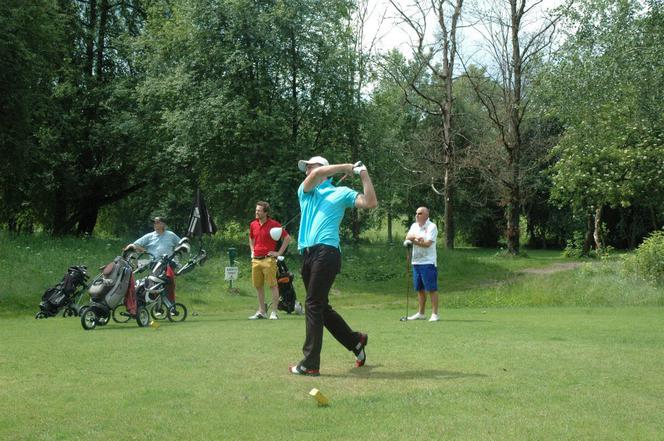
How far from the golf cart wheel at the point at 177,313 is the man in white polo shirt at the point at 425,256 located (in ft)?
14.6

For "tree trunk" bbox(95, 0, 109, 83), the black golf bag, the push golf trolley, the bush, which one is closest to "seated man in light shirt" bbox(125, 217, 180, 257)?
the push golf trolley

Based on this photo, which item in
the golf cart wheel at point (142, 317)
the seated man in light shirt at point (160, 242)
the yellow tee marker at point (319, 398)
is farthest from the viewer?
the seated man in light shirt at point (160, 242)

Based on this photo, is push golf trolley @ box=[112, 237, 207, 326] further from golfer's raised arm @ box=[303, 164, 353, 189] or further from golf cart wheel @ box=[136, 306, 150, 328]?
golfer's raised arm @ box=[303, 164, 353, 189]

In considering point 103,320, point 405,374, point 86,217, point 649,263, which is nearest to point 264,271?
point 103,320

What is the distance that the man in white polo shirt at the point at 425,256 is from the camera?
1365 cm

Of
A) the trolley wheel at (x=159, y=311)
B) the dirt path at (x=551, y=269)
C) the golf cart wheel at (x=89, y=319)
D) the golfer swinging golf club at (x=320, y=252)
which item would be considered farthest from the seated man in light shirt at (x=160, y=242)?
the dirt path at (x=551, y=269)

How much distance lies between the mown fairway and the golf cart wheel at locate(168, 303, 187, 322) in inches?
134

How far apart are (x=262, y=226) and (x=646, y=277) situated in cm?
1213

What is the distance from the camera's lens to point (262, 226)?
14.5 metres

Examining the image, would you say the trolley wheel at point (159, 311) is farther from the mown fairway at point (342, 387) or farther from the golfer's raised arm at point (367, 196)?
the golfer's raised arm at point (367, 196)

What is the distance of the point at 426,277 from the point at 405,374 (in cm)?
655

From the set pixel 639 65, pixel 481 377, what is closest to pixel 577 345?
pixel 481 377

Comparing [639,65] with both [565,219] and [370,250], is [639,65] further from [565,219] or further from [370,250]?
[565,219]

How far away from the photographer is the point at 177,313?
14656 millimetres
